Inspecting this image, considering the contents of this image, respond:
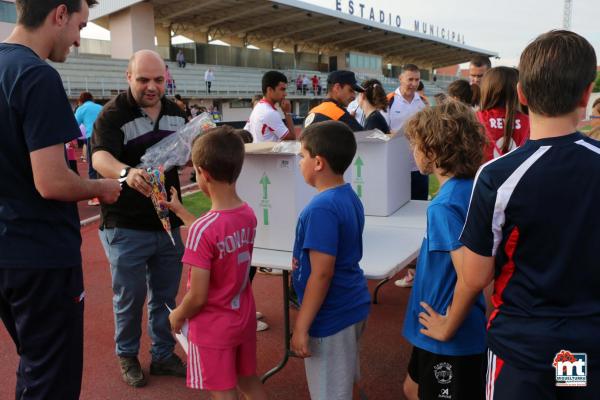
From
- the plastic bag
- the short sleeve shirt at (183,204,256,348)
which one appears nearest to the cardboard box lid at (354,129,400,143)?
the plastic bag

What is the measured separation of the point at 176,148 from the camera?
2650mm

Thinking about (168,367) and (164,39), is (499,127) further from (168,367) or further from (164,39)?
(164,39)

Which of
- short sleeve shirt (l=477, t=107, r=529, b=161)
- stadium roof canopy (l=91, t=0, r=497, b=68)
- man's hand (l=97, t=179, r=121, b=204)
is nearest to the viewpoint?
man's hand (l=97, t=179, r=121, b=204)

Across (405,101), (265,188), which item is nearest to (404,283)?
(405,101)

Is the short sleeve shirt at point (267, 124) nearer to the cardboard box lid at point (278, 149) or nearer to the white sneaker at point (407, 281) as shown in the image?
the white sneaker at point (407, 281)

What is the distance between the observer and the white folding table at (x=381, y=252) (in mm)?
2303

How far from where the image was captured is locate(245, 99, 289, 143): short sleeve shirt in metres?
5.00

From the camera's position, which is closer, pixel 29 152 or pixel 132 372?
pixel 29 152

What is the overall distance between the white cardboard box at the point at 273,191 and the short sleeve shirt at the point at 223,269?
433 millimetres

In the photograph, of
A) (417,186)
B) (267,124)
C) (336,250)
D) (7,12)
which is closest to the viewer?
(336,250)

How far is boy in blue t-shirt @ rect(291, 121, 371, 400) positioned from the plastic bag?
772 mm

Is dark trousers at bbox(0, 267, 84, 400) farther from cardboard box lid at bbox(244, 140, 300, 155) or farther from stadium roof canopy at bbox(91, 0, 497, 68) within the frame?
stadium roof canopy at bbox(91, 0, 497, 68)

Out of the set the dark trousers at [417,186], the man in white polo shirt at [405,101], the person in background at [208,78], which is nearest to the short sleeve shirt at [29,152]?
the dark trousers at [417,186]

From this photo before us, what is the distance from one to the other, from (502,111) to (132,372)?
2.90 m
